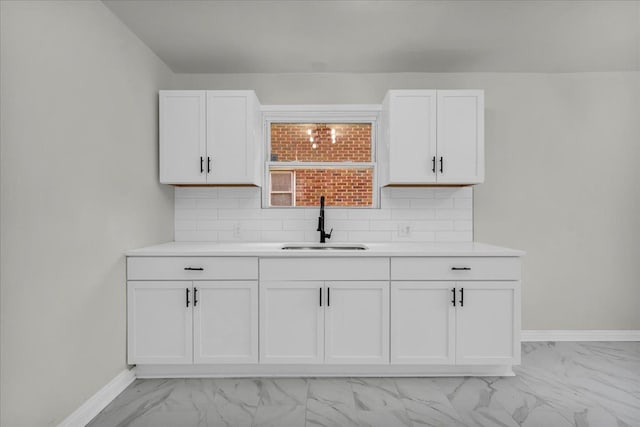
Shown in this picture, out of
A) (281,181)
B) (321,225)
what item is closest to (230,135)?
(281,181)

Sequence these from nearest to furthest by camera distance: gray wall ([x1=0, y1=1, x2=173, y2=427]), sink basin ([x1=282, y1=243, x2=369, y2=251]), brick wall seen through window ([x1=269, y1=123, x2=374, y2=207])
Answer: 1. gray wall ([x1=0, y1=1, x2=173, y2=427])
2. sink basin ([x1=282, y1=243, x2=369, y2=251])
3. brick wall seen through window ([x1=269, y1=123, x2=374, y2=207])

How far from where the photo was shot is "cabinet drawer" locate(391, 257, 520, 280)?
2.50 metres

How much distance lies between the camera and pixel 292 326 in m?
2.51

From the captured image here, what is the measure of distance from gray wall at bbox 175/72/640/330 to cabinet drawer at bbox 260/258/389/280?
1.35 meters

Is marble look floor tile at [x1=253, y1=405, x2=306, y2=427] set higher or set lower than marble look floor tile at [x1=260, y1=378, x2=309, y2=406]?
lower

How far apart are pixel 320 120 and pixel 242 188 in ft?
3.16

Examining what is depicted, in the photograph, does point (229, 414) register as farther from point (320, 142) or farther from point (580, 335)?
point (580, 335)

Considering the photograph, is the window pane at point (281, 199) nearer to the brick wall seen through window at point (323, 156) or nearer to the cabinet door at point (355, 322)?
the brick wall seen through window at point (323, 156)

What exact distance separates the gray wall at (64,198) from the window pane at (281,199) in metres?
1.17

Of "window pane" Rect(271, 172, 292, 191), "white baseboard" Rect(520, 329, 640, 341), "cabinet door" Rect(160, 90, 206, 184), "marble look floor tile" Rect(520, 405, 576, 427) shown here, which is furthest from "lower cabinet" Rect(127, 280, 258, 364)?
"white baseboard" Rect(520, 329, 640, 341)

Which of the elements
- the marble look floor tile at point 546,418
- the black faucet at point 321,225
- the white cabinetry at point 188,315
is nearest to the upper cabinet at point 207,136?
the black faucet at point 321,225

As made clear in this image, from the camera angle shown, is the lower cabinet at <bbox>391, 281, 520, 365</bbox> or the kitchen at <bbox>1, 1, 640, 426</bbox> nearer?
the kitchen at <bbox>1, 1, 640, 426</bbox>

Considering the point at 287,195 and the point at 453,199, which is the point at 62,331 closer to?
the point at 287,195

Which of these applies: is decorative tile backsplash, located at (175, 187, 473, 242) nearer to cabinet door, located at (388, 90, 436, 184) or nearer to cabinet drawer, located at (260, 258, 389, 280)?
cabinet door, located at (388, 90, 436, 184)
